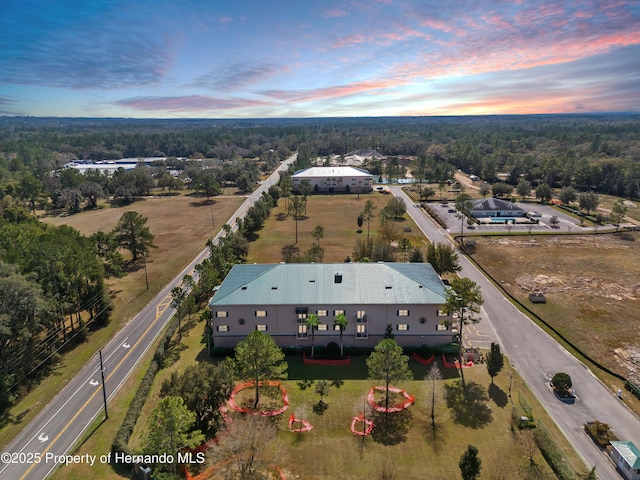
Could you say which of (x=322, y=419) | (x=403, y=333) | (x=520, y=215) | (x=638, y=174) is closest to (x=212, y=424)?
(x=322, y=419)

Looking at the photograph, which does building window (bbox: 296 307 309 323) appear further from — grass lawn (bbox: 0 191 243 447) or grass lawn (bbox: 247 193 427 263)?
grass lawn (bbox: 247 193 427 263)

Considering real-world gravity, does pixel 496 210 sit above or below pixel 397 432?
above

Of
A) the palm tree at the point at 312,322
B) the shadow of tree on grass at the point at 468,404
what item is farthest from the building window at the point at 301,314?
the shadow of tree on grass at the point at 468,404

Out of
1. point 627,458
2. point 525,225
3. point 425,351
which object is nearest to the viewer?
point 627,458

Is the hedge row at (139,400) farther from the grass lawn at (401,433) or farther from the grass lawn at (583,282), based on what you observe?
the grass lawn at (583,282)

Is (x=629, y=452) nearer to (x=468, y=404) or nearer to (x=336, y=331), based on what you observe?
(x=468, y=404)

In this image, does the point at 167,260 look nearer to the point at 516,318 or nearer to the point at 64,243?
the point at 64,243

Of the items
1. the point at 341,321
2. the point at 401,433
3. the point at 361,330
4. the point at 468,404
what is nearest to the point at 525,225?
the point at 361,330
